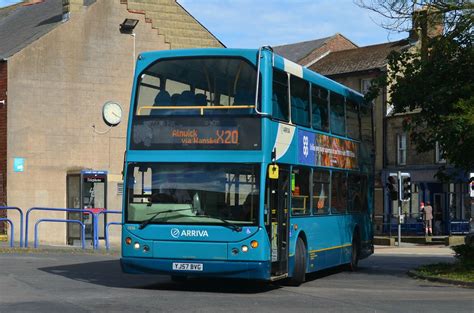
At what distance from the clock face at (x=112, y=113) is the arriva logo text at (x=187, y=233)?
21.8 m

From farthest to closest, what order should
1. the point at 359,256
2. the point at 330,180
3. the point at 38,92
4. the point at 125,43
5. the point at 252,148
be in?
the point at 125,43 → the point at 38,92 → the point at 359,256 → the point at 330,180 → the point at 252,148

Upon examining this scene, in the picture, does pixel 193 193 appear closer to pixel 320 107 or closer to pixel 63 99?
pixel 320 107

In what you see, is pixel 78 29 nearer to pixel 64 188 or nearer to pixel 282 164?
pixel 64 188

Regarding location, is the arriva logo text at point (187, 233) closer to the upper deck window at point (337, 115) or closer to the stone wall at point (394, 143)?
the upper deck window at point (337, 115)

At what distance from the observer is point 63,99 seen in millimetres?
35594

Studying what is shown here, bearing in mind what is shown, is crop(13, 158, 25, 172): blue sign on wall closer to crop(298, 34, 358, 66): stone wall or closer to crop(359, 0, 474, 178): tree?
crop(359, 0, 474, 178): tree

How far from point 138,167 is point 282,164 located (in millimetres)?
2534

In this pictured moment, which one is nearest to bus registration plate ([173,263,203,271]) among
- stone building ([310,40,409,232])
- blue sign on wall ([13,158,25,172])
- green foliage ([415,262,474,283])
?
green foliage ([415,262,474,283])

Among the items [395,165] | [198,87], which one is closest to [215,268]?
[198,87]

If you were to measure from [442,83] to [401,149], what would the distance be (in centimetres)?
3750

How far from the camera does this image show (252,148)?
15.5m

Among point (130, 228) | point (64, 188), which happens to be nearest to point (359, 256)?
point (130, 228)

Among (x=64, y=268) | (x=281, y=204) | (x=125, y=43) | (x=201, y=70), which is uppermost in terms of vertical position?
(x=125, y=43)

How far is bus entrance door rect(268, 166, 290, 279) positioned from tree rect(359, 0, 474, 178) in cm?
454
